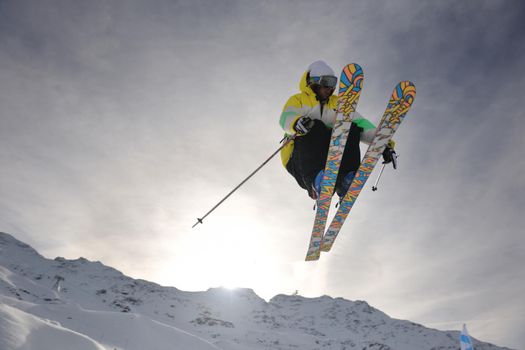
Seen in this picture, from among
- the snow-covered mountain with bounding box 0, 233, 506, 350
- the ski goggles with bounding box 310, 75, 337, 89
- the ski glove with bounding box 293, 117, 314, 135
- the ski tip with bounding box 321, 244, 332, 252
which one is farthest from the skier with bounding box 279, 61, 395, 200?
the snow-covered mountain with bounding box 0, 233, 506, 350

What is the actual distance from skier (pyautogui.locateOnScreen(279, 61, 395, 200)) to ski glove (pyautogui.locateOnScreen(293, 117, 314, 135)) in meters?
0.13

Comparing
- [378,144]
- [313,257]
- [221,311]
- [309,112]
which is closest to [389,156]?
[378,144]

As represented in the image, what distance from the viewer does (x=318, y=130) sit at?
19.6ft

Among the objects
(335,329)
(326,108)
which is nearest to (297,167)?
(326,108)

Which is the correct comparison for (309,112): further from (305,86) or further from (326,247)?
(326,247)

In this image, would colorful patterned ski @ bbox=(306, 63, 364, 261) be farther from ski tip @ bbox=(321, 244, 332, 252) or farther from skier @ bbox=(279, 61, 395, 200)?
ski tip @ bbox=(321, 244, 332, 252)

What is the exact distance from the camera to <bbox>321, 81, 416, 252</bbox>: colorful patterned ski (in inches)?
220

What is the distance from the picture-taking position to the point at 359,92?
17.9 ft

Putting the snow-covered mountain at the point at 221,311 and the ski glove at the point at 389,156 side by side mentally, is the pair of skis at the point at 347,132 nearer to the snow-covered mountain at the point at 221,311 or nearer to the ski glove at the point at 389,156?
the ski glove at the point at 389,156

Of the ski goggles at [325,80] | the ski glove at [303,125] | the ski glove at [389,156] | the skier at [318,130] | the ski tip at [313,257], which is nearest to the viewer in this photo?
the ski glove at [303,125]

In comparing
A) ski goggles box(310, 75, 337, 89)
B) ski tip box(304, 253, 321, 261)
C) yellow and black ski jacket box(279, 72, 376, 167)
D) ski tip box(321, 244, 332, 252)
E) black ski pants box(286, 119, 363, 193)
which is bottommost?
ski tip box(304, 253, 321, 261)

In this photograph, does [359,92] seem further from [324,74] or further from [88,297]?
[88,297]

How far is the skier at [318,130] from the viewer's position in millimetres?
5883

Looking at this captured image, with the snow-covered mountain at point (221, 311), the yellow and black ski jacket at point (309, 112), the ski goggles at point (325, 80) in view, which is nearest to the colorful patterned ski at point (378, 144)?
the yellow and black ski jacket at point (309, 112)
